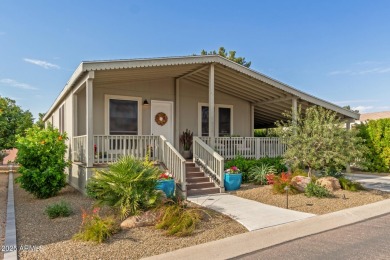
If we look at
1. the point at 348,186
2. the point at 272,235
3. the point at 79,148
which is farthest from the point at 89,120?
the point at 348,186

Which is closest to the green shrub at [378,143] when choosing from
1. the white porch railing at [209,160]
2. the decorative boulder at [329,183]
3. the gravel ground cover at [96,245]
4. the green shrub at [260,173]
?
the decorative boulder at [329,183]

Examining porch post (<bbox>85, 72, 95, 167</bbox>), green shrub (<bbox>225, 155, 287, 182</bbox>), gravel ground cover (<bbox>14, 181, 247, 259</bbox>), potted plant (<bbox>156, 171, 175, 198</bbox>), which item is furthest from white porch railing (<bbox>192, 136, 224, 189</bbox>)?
porch post (<bbox>85, 72, 95, 167</bbox>)

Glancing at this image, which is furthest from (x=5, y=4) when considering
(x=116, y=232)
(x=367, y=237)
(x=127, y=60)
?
(x=367, y=237)

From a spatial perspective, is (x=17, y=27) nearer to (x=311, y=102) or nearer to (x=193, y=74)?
(x=193, y=74)

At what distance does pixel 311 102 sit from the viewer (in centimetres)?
1120

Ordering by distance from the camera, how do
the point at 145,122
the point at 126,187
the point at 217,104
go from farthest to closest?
the point at 217,104
the point at 145,122
the point at 126,187

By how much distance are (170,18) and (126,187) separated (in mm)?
9981

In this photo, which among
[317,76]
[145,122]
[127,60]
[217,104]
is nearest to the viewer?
[127,60]

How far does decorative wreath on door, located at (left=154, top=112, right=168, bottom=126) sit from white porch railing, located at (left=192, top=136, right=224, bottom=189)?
2070mm

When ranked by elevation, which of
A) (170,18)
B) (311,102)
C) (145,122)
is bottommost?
(145,122)

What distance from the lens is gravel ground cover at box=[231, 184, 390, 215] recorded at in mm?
6344

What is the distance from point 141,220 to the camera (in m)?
4.80

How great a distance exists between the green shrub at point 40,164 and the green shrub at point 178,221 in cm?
442

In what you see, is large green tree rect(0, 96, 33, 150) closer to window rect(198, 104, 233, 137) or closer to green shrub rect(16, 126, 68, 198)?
green shrub rect(16, 126, 68, 198)
